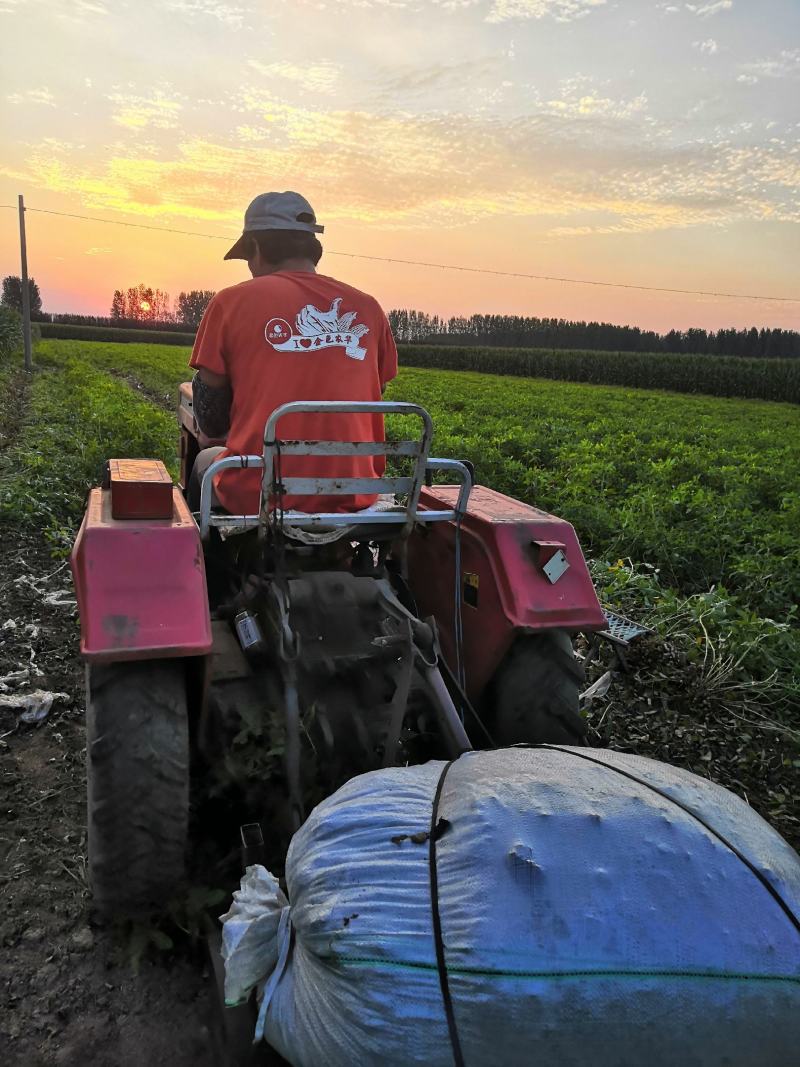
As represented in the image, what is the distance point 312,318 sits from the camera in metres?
2.87

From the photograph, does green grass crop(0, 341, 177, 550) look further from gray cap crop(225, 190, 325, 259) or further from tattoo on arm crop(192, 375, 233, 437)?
gray cap crop(225, 190, 325, 259)

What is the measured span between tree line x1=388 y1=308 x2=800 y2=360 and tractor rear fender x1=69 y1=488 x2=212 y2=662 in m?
59.2

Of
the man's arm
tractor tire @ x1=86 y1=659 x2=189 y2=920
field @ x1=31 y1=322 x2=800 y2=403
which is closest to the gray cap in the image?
the man's arm

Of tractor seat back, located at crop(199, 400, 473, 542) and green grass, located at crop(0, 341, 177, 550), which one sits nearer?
tractor seat back, located at crop(199, 400, 473, 542)

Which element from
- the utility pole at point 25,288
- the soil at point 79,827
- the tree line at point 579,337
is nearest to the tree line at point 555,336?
the tree line at point 579,337

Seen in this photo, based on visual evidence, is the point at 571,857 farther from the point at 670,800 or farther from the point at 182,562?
the point at 182,562

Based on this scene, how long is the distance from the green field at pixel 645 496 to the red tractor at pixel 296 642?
208cm

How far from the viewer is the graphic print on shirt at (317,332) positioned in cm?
282

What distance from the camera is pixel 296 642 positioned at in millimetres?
2543

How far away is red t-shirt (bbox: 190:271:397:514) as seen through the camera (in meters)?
2.82

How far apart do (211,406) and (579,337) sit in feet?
229

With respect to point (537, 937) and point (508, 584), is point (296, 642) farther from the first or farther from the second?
point (537, 937)

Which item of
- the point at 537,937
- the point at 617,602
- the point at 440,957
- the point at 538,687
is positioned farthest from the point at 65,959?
the point at 617,602

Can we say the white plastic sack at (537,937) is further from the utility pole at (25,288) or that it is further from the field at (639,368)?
the field at (639,368)
